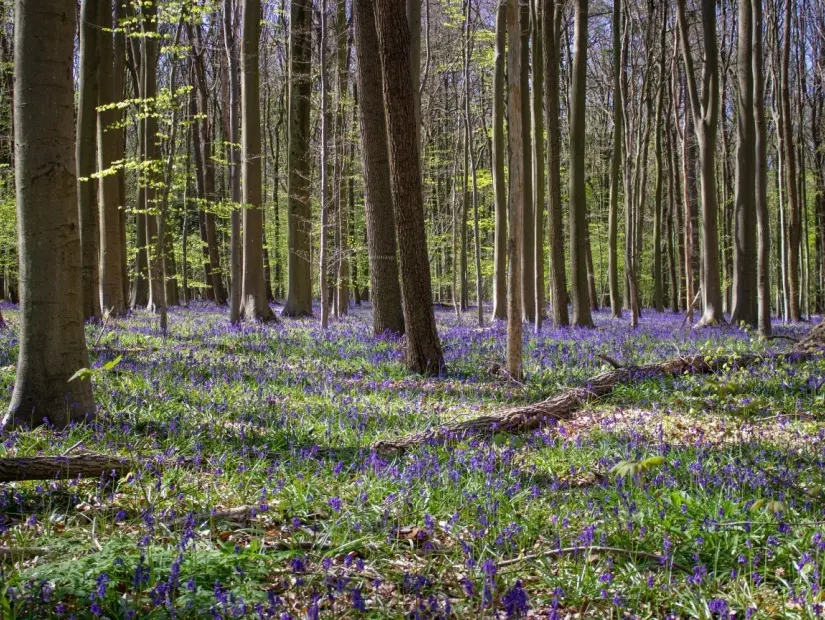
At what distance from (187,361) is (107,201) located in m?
8.29

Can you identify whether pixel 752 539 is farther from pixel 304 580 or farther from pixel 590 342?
pixel 590 342

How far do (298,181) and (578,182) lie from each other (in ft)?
26.2

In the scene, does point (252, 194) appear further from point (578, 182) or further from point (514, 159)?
point (514, 159)

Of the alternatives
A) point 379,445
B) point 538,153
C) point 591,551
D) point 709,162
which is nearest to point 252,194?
point 538,153

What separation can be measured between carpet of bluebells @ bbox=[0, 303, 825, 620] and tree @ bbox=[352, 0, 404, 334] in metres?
4.08

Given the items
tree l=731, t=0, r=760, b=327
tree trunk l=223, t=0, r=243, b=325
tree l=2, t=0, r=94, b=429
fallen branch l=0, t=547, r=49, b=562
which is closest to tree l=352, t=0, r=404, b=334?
tree trunk l=223, t=0, r=243, b=325

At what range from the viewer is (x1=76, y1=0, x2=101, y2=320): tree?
1263cm

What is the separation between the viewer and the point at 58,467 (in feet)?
12.2

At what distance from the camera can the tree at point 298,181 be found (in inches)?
688

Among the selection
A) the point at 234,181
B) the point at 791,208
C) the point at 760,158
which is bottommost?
the point at 791,208

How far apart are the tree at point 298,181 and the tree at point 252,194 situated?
144 centimetres

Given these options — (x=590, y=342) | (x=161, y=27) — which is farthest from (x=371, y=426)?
(x=161, y=27)

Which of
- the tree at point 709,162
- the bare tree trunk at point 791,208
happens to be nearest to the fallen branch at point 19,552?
the tree at point 709,162

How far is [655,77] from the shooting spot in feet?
88.9
